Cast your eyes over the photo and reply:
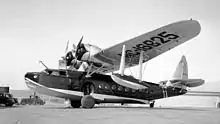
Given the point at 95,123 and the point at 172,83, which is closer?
the point at 95,123

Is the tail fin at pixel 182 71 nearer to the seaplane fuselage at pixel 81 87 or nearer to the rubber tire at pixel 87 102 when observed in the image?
the seaplane fuselage at pixel 81 87

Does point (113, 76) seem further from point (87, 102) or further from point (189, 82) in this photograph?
point (189, 82)

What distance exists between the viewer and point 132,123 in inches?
352

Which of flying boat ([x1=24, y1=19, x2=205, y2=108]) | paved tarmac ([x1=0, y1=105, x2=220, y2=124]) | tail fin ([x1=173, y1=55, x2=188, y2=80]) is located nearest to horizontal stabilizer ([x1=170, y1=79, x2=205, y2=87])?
flying boat ([x1=24, y1=19, x2=205, y2=108])

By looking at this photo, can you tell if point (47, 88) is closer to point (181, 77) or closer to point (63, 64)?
point (63, 64)

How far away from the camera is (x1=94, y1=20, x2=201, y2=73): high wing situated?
17902mm

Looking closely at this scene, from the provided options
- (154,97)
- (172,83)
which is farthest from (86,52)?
(172,83)

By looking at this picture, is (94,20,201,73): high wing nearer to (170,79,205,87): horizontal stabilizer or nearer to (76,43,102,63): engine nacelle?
(76,43,102,63): engine nacelle

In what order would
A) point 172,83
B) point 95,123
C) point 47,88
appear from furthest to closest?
point 172,83 < point 47,88 < point 95,123

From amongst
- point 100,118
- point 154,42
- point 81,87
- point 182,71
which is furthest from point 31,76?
point 182,71

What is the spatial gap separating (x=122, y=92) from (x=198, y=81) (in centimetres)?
745

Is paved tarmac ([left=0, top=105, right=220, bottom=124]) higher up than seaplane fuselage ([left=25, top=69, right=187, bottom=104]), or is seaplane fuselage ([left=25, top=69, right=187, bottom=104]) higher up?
seaplane fuselage ([left=25, top=69, right=187, bottom=104])

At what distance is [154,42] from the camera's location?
20.2m

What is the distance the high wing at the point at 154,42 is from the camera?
17.9m
